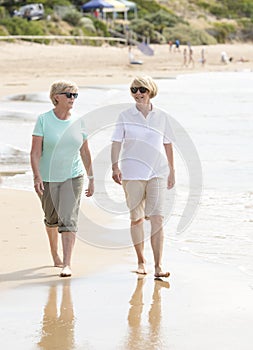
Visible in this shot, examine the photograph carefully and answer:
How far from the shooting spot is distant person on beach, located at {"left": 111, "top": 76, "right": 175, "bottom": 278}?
242 inches

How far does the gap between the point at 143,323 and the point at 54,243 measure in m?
1.46

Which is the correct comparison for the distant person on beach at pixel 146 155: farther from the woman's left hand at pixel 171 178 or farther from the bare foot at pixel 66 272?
the bare foot at pixel 66 272

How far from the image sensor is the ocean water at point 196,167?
24.8 ft

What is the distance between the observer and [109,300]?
5559 millimetres

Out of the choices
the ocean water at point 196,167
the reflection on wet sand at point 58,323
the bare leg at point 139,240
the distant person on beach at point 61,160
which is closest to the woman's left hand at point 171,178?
the bare leg at point 139,240

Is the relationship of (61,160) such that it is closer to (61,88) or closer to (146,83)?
(61,88)

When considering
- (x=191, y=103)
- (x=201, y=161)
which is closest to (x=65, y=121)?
(x=201, y=161)

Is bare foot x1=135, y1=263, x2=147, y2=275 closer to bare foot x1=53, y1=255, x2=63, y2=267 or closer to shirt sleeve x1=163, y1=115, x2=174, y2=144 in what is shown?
bare foot x1=53, y1=255, x2=63, y2=267

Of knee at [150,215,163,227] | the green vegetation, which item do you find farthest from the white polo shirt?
the green vegetation

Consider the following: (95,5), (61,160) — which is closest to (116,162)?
(61,160)

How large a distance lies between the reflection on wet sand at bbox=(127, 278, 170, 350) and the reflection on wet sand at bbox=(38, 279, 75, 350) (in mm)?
332

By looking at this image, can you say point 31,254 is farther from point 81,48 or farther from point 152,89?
point 81,48

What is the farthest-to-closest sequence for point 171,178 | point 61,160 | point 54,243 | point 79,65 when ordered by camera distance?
point 79,65 < point 54,243 < point 171,178 < point 61,160

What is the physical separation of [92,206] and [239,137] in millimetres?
7286
